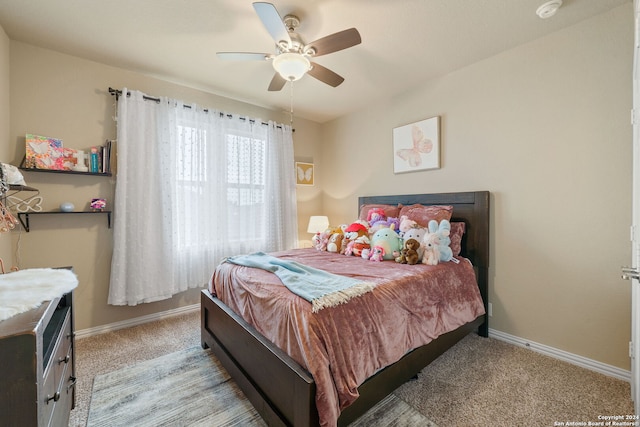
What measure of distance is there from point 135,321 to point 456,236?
10.9 feet

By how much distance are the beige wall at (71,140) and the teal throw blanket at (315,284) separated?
5.72 feet

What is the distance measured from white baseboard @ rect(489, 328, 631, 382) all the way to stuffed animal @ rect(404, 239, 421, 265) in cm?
115

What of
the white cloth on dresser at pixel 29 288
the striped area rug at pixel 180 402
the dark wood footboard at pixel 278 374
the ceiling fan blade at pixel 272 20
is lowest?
the striped area rug at pixel 180 402

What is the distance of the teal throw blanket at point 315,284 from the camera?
1.31 meters

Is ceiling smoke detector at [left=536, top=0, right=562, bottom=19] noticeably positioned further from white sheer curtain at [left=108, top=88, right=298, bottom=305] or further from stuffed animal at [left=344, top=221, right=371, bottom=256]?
white sheer curtain at [left=108, top=88, right=298, bottom=305]

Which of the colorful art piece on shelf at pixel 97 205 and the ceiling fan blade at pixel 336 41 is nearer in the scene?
the ceiling fan blade at pixel 336 41

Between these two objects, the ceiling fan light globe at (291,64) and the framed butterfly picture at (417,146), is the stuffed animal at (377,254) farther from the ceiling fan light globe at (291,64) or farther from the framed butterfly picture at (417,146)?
the ceiling fan light globe at (291,64)

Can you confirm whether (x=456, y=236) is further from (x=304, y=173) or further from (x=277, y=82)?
(x=304, y=173)

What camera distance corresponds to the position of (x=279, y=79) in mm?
2221

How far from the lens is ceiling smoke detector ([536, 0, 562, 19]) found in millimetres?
1728

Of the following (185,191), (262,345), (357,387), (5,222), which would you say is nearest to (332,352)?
(357,387)

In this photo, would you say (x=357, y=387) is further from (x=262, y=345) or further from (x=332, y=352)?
(x=262, y=345)

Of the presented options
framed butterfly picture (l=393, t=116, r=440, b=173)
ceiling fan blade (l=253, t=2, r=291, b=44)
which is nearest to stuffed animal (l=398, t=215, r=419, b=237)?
framed butterfly picture (l=393, t=116, r=440, b=173)

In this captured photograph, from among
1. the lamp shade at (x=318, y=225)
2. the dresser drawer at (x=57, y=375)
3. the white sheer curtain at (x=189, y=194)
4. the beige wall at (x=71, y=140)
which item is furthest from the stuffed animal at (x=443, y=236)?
the beige wall at (x=71, y=140)
